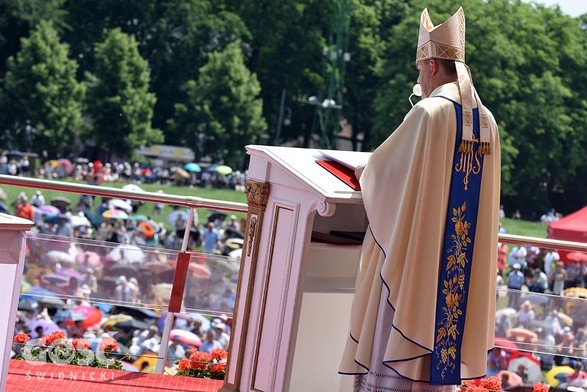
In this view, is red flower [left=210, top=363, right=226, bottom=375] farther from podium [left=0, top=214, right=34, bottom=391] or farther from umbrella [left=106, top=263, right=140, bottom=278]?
podium [left=0, top=214, right=34, bottom=391]

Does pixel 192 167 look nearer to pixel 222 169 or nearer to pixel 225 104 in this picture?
pixel 222 169

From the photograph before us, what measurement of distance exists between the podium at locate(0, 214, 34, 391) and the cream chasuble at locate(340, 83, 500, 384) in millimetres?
1348

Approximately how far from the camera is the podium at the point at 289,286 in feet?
16.1

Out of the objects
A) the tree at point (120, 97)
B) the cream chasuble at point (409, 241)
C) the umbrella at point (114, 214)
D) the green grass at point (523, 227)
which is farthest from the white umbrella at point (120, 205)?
the green grass at point (523, 227)

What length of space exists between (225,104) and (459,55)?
5454 cm

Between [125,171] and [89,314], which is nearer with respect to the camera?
[89,314]

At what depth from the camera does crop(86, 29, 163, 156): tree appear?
56656 millimetres

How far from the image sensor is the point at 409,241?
458 cm

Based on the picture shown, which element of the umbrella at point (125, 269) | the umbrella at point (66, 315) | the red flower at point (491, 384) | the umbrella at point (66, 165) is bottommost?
the umbrella at point (66, 315)

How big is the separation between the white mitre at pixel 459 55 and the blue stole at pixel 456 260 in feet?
0.09

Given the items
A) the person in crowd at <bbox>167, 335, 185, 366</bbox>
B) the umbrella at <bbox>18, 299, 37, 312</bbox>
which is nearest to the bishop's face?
the person in crowd at <bbox>167, 335, 185, 366</bbox>

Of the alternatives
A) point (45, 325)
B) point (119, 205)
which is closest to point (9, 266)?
point (45, 325)

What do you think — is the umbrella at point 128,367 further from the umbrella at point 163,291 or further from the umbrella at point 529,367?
the umbrella at point 529,367

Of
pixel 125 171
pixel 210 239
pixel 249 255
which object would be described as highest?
pixel 125 171
